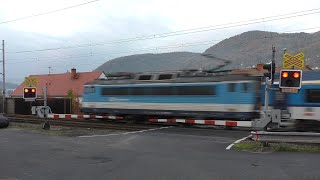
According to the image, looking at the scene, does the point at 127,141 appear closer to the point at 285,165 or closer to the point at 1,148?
the point at 1,148

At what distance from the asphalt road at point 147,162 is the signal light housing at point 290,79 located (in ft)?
8.26

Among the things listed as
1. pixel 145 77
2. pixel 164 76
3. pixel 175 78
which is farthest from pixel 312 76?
pixel 145 77

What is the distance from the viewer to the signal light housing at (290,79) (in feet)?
46.6

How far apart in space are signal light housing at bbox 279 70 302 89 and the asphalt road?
2.52m

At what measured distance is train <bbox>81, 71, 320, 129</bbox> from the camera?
74.8 ft

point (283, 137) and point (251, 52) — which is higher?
point (251, 52)

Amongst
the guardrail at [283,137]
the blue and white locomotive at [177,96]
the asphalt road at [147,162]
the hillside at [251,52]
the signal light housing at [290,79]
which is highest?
the hillside at [251,52]

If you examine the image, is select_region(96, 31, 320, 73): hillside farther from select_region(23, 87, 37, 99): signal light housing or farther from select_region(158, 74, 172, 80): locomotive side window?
select_region(23, 87, 37, 99): signal light housing

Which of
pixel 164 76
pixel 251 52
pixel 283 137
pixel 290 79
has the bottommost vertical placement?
pixel 283 137

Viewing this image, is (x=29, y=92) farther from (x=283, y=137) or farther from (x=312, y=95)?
(x=312, y=95)

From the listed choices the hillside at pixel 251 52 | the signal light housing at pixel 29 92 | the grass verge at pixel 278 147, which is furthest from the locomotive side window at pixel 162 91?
the hillside at pixel 251 52

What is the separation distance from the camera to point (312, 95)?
73.3ft

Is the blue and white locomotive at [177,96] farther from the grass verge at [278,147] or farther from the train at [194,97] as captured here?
the grass verge at [278,147]

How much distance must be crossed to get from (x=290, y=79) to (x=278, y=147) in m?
2.29
